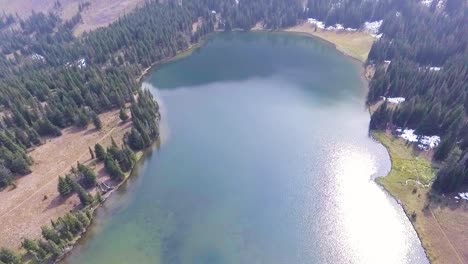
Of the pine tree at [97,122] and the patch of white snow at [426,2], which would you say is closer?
the pine tree at [97,122]

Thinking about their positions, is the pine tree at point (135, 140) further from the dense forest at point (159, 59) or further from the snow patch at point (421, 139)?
the snow patch at point (421, 139)

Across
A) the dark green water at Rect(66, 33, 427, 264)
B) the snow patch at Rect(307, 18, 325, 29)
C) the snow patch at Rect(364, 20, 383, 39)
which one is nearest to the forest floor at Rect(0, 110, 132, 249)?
the dark green water at Rect(66, 33, 427, 264)

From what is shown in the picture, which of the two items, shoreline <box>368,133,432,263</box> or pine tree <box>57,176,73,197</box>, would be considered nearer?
shoreline <box>368,133,432,263</box>

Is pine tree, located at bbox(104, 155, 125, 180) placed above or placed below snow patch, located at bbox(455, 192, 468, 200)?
above

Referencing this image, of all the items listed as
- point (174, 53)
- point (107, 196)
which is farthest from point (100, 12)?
point (107, 196)

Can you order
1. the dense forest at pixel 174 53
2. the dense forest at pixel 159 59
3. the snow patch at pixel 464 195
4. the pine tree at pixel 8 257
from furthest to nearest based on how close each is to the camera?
the dense forest at pixel 174 53, the dense forest at pixel 159 59, the snow patch at pixel 464 195, the pine tree at pixel 8 257

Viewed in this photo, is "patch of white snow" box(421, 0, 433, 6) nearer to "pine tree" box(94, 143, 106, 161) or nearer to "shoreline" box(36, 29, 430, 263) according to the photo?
"shoreline" box(36, 29, 430, 263)

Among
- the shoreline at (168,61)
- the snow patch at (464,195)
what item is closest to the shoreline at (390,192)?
the shoreline at (168,61)
